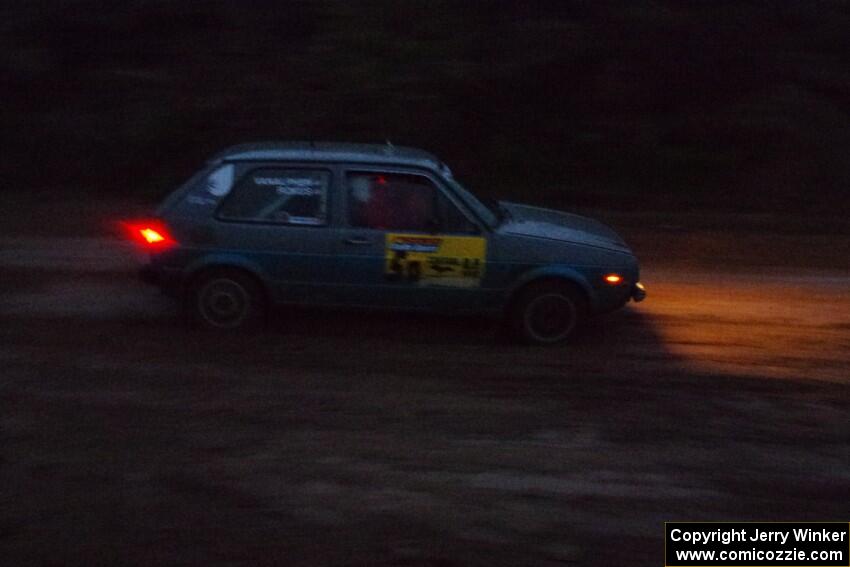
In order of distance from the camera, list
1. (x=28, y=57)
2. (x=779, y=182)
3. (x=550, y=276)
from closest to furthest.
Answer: (x=550, y=276), (x=779, y=182), (x=28, y=57)

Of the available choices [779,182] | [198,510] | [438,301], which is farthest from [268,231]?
[779,182]

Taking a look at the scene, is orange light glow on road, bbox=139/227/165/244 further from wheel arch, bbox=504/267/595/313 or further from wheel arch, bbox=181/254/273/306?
wheel arch, bbox=504/267/595/313

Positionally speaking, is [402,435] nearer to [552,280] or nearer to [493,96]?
[552,280]

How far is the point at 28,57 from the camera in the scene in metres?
15.8

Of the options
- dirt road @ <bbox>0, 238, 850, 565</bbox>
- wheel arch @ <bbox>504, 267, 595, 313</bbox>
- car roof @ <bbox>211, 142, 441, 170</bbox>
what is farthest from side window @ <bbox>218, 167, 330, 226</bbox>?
wheel arch @ <bbox>504, 267, 595, 313</bbox>

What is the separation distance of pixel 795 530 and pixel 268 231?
4748 millimetres

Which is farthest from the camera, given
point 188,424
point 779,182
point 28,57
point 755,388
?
point 28,57

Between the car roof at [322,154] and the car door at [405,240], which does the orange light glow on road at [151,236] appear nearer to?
the car roof at [322,154]

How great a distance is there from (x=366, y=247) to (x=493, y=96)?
7473mm

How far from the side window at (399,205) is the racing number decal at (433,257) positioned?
0.29ft

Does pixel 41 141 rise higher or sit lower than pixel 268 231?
higher

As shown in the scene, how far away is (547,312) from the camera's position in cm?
871

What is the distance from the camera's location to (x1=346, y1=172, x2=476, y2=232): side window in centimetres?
853

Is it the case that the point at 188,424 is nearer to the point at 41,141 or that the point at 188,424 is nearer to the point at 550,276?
the point at 550,276
